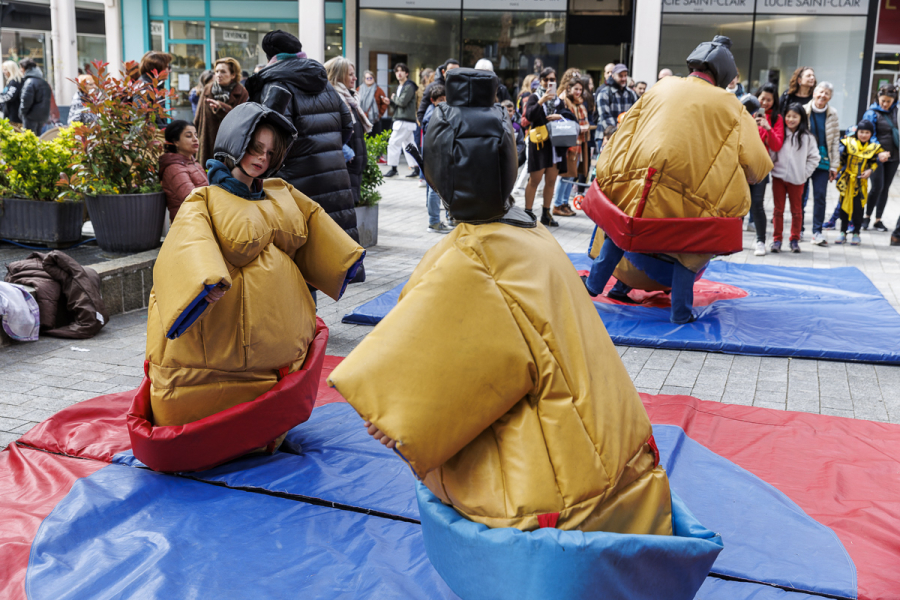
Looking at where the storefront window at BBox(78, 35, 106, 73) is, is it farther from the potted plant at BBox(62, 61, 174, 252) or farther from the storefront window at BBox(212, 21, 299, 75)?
the potted plant at BBox(62, 61, 174, 252)

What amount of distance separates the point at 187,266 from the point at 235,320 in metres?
0.33

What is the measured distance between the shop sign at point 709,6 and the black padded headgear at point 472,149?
1660 cm

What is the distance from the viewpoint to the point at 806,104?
8.87 m

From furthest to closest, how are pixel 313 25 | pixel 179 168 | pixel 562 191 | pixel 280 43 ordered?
1. pixel 313 25
2. pixel 562 191
3. pixel 179 168
4. pixel 280 43

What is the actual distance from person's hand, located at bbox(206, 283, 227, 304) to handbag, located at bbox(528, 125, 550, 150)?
7.11 m

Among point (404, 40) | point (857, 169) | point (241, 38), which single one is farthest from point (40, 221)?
point (241, 38)

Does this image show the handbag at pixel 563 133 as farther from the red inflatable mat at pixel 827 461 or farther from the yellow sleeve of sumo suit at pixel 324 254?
the yellow sleeve of sumo suit at pixel 324 254

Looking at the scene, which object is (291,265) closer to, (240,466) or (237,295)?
(237,295)

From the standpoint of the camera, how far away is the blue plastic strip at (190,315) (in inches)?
111

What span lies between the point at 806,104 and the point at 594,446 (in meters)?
8.17

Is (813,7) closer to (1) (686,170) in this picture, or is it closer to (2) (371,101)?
(2) (371,101)

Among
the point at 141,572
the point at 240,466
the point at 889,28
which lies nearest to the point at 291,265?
the point at 240,466

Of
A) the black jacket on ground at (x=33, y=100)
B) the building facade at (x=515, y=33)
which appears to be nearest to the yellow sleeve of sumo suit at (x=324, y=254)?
the black jacket on ground at (x=33, y=100)

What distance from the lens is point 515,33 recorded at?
58.5 ft
